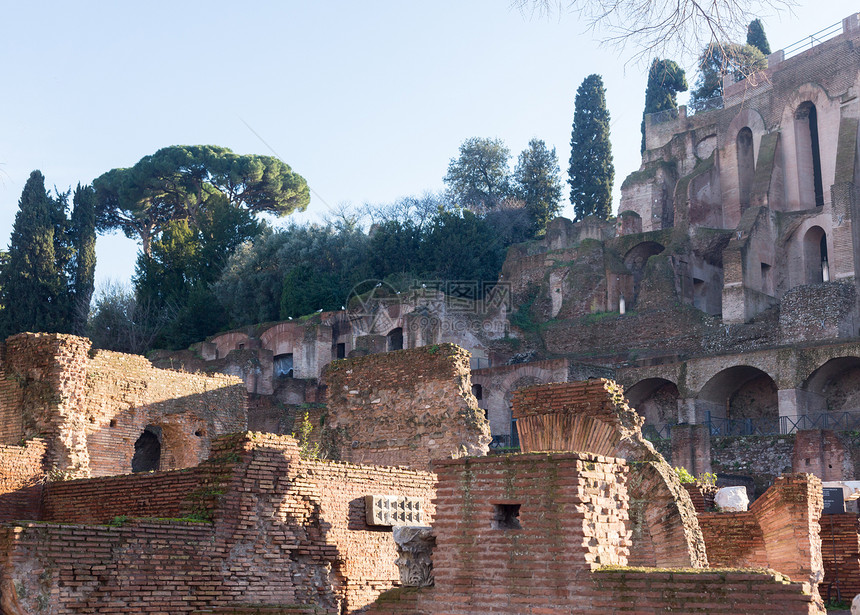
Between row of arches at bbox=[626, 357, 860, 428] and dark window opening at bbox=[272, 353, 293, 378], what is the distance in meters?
13.5

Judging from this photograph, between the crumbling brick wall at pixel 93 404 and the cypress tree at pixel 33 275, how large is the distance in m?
21.8

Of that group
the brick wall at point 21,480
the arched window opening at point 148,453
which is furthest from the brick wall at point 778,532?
the arched window opening at point 148,453

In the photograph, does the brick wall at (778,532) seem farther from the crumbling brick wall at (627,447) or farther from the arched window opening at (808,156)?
the arched window opening at (808,156)

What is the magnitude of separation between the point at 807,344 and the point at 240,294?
75.1 feet

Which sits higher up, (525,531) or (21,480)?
(21,480)

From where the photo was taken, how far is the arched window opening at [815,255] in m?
37.6

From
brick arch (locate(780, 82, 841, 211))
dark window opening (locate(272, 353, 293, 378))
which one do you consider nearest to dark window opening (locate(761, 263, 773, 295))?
brick arch (locate(780, 82, 841, 211))

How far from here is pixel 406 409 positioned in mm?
13844

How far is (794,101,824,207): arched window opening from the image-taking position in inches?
1539

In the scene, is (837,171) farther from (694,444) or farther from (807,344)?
(694,444)

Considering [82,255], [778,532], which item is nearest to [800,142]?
[82,255]

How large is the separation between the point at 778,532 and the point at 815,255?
28.0 metres

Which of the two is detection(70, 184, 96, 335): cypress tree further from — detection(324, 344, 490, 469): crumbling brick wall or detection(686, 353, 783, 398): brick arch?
detection(324, 344, 490, 469): crumbling brick wall

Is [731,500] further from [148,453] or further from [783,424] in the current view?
[148,453]
